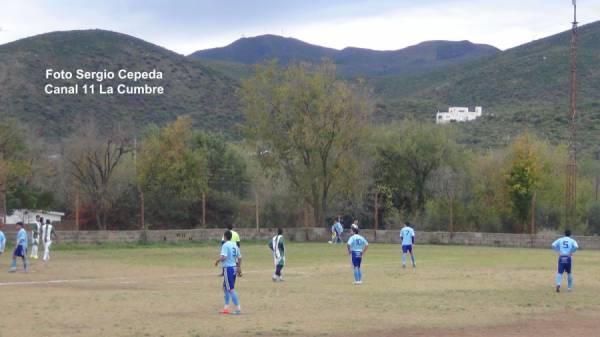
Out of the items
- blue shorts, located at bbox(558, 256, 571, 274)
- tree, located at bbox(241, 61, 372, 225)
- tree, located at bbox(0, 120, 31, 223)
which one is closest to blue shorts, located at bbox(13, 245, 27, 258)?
tree, located at bbox(0, 120, 31, 223)

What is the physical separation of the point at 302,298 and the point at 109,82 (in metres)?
79.3

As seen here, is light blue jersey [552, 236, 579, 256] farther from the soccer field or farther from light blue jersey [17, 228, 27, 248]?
light blue jersey [17, 228, 27, 248]

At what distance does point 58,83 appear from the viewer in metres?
95.9

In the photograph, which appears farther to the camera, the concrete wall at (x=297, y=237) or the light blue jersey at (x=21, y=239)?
the concrete wall at (x=297, y=237)

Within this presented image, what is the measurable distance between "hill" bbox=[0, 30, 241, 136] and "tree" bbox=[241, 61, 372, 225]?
30.2 metres

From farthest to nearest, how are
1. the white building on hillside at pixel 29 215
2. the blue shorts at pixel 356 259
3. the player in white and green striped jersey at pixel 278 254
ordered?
the white building on hillside at pixel 29 215 < the player in white and green striped jersey at pixel 278 254 < the blue shorts at pixel 356 259

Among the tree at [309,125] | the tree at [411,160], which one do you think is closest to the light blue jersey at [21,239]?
the tree at [309,125]

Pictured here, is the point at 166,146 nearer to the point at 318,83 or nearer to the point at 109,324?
the point at 318,83

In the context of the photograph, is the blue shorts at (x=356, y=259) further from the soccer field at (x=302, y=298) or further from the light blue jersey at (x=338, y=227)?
the light blue jersey at (x=338, y=227)

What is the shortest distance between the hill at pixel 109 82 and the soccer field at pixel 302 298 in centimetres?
5353

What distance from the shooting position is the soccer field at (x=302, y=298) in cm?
1823

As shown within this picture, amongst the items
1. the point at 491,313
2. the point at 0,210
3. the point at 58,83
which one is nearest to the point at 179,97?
the point at 58,83

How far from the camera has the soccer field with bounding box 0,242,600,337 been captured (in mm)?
18234

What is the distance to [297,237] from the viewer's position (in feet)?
190
